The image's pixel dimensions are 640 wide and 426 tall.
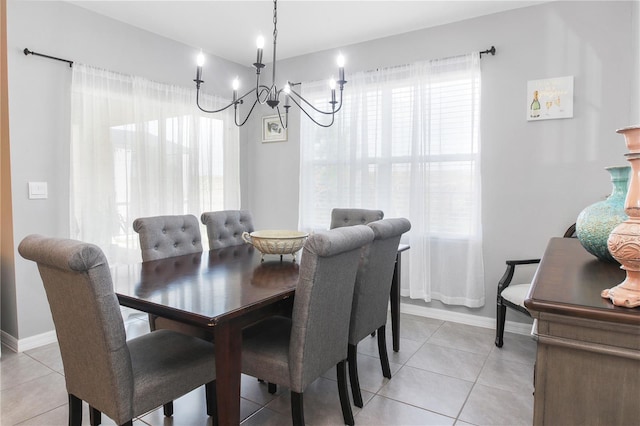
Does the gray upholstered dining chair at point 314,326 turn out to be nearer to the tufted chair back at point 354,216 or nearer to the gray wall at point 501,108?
the tufted chair back at point 354,216

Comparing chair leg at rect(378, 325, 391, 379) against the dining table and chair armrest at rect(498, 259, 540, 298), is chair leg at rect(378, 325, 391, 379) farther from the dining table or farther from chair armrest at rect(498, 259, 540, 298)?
chair armrest at rect(498, 259, 540, 298)

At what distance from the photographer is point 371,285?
7.06 ft

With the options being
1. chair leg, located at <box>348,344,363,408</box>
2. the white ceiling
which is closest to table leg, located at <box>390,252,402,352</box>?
chair leg, located at <box>348,344,363,408</box>

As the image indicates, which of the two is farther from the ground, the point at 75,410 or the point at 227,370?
the point at 227,370

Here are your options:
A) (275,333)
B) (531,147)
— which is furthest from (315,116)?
(275,333)

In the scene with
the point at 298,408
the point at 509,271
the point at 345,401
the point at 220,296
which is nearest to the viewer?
the point at 220,296

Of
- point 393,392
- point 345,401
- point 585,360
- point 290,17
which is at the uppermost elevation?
point 290,17

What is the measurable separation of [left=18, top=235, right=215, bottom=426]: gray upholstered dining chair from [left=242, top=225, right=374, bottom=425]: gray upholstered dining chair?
0.96 ft

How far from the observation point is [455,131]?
3334 mm

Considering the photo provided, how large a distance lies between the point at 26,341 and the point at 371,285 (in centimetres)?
260

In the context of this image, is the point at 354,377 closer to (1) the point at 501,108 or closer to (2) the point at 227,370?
(2) the point at 227,370

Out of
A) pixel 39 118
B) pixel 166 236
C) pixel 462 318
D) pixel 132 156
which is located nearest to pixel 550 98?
pixel 462 318

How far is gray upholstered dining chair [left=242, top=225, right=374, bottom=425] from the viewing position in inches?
60.9

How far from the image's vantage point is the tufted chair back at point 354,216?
3.06 metres
